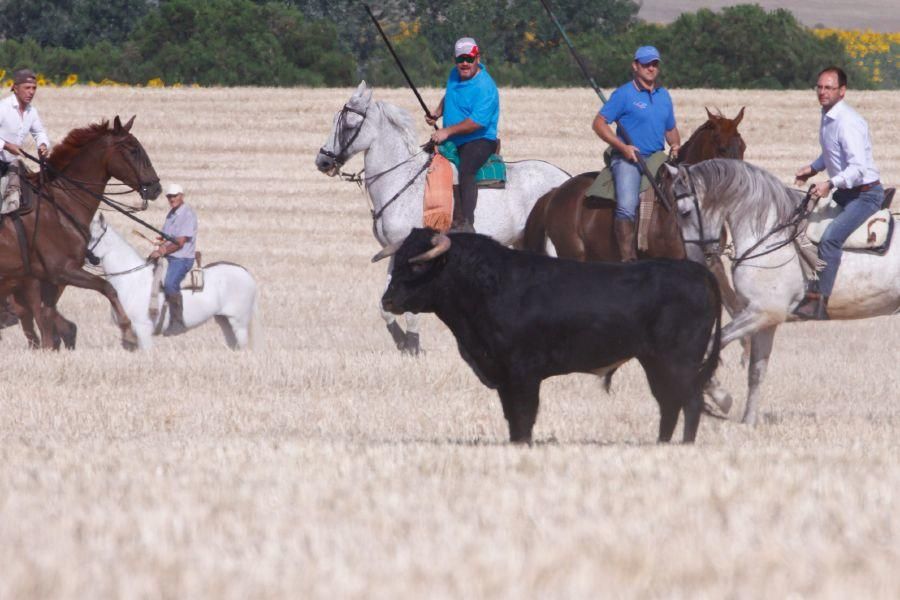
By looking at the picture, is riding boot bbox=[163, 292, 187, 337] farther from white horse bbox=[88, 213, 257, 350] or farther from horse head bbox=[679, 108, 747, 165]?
horse head bbox=[679, 108, 747, 165]

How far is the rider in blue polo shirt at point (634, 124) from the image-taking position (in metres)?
11.9

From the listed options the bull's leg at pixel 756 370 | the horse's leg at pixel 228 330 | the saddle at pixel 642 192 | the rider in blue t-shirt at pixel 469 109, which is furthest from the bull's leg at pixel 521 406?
the horse's leg at pixel 228 330

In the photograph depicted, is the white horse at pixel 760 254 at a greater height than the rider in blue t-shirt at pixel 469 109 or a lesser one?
lesser

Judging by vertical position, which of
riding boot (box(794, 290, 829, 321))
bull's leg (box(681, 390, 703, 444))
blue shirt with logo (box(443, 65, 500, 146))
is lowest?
bull's leg (box(681, 390, 703, 444))

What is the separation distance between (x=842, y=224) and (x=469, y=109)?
340 cm

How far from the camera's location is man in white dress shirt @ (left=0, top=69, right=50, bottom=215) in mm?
13961

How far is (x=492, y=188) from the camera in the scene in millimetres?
14242

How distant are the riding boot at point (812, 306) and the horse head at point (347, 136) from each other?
4.71 metres

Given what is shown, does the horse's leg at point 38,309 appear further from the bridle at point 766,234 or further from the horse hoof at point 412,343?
the bridle at point 766,234

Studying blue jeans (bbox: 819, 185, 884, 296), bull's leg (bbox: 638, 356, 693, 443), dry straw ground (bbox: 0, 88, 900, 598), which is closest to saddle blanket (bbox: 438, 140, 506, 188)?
dry straw ground (bbox: 0, 88, 900, 598)

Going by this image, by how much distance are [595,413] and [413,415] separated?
1181 millimetres

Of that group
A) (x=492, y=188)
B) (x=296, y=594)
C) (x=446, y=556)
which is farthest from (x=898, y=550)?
(x=492, y=188)

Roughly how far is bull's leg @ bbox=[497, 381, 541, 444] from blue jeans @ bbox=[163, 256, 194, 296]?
7574 mm

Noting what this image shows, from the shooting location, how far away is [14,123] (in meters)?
14.0
